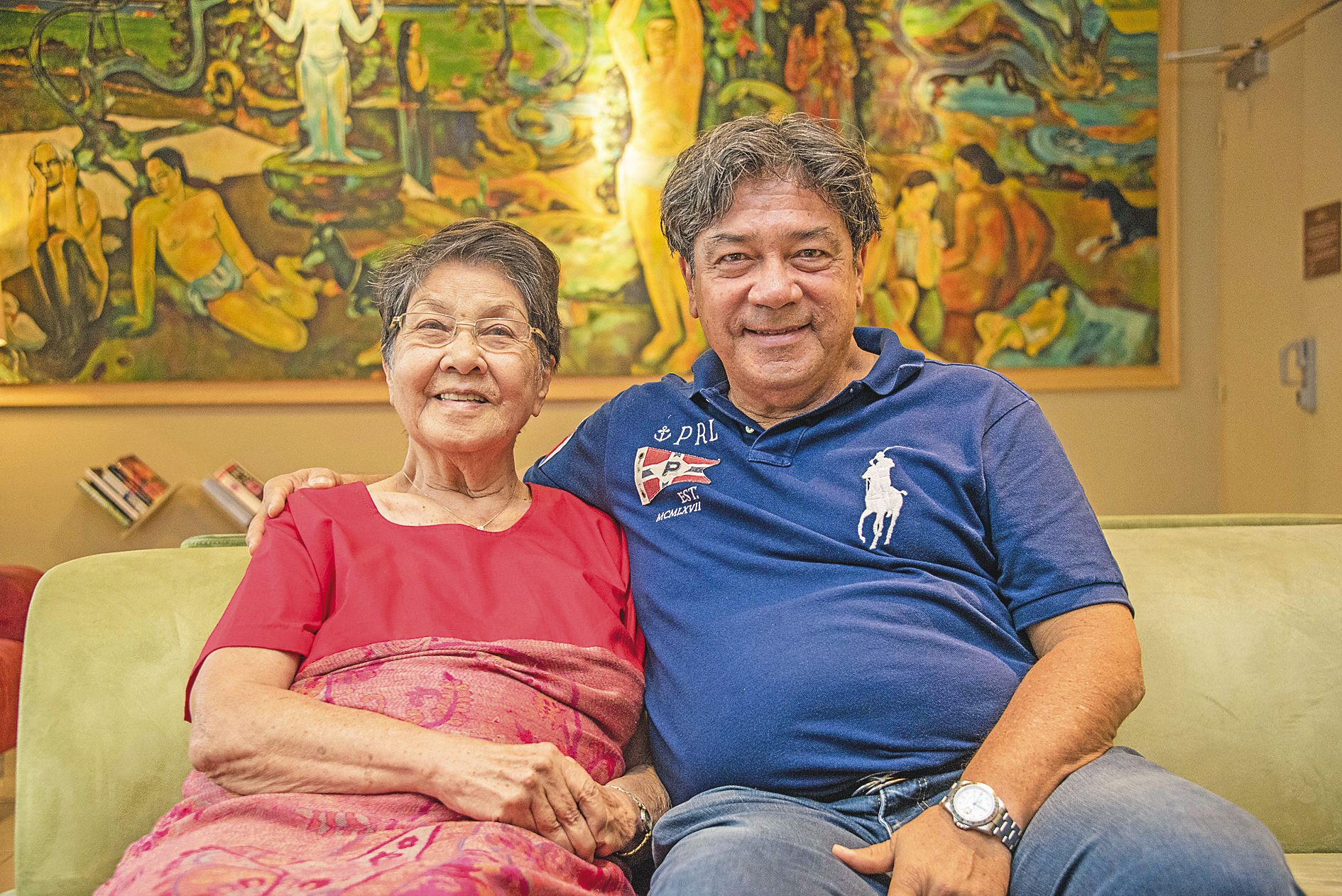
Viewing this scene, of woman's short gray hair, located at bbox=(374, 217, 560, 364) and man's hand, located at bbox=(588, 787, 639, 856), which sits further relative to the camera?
woman's short gray hair, located at bbox=(374, 217, 560, 364)

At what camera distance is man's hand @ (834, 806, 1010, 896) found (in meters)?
1.08

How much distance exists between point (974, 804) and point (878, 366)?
66 centimetres

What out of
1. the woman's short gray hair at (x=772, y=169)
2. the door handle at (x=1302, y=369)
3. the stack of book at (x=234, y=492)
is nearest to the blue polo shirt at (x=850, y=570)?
the woman's short gray hair at (x=772, y=169)

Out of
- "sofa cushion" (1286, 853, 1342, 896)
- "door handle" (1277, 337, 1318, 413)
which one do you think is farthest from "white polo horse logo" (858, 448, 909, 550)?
"door handle" (1277, 337, 1318, 413)

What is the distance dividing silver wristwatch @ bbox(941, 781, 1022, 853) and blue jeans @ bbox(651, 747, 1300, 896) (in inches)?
1.1

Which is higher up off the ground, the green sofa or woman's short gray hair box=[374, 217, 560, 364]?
woman's short gray hair box=[374, 217, 560, 364]

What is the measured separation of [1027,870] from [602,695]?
56cm

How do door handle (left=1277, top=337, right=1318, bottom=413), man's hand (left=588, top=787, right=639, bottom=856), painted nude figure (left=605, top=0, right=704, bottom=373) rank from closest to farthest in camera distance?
man's hand (left=588, top=787, right=639, bottom=856) → door handle (left=1277, top=337, right=1318, bottom=413) → painted nude figure (left=605, top=0, right=704, bottom=373)

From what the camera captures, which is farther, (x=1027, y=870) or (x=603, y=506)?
(x=603, y=506)

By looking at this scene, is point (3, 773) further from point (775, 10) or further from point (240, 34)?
point (775, 10)

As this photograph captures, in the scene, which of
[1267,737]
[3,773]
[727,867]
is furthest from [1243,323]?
[3,773]

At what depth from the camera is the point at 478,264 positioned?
152cm

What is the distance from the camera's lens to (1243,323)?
12.9 feet

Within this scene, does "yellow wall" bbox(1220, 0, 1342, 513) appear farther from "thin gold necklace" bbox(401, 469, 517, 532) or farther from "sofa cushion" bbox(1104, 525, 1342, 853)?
"thin gold necklace" bbox(401, 469, 517, 532)
